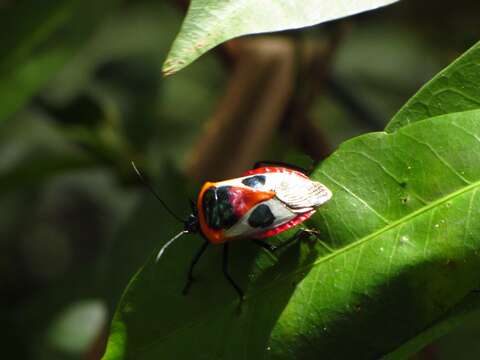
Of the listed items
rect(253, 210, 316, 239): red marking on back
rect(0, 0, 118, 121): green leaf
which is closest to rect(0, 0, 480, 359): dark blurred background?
rect(0, 0, 118, 121): green leaf

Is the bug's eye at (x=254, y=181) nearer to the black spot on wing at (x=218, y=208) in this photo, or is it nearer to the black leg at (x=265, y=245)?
the black spot on wing at (x=218, y=208)

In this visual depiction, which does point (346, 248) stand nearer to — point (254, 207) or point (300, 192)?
point (300, 192)

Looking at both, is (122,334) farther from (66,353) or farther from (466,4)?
(466,4)

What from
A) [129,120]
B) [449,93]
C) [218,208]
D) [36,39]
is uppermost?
A: [36,39]

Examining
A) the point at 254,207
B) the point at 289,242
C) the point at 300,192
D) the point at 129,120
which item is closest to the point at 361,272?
the point at 289,242

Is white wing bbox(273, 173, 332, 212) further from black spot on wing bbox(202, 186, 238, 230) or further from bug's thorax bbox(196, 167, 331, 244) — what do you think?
black spot on wing bbox(202, 186, 238, 230)

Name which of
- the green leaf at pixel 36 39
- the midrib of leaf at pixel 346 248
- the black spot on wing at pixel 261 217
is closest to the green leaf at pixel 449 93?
the midrib of leaf at pixel 346 248

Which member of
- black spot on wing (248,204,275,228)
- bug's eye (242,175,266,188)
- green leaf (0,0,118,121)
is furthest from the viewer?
green leaf (0,0,118,121)
